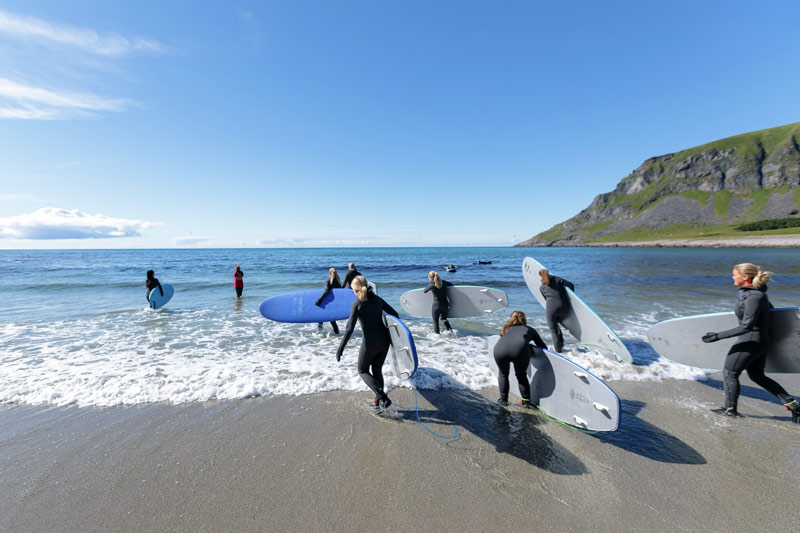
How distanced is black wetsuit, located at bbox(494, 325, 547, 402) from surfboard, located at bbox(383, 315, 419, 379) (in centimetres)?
123

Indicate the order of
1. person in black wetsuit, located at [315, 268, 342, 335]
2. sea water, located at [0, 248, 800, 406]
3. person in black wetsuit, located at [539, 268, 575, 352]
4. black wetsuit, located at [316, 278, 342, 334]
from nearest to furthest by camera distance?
sea water, located at [0, 248, 800, 406] < person in black wetsuit, located at [539, 268, 575, 352] < black wetsuit, located at [316, 278, 342, 334] < person in black wetsuit, located at [315, 268, 342, 335]

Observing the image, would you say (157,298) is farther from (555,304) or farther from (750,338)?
(750,338)

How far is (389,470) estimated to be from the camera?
3.39 metres

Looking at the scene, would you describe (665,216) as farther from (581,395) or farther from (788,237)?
(581,395)

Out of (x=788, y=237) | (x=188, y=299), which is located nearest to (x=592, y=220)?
(x=788, y=237)

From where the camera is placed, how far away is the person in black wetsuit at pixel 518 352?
4.27 meters

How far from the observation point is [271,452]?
146 inches

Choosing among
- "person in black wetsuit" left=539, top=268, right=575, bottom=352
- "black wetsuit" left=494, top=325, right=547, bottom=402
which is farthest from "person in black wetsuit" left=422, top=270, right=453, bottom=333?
"black wetsuit" left=494, top=325, right=547, bottom=402

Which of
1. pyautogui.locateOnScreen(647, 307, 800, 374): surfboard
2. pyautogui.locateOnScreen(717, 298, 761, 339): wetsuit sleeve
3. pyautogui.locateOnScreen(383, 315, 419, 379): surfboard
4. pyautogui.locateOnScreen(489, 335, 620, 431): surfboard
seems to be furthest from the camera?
pyautogui.locateOnScreen(383, 315, 419, 379): surfboard

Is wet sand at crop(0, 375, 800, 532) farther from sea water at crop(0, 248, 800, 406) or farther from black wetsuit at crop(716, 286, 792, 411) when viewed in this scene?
sea water at crop(0, 248, 800, 406)

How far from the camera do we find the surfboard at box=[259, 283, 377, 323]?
29.1 feet

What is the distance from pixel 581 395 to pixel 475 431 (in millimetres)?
1397

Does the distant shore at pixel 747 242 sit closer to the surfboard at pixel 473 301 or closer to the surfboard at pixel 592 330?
the surfboard at pixel 473 301

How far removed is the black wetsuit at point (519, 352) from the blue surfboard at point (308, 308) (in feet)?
17.1
